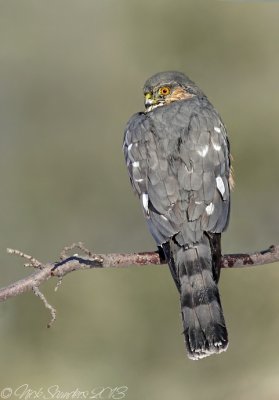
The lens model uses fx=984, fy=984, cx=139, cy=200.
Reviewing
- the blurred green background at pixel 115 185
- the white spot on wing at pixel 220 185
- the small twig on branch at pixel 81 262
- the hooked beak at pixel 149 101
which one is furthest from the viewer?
the blurred green background at pixel 115 185

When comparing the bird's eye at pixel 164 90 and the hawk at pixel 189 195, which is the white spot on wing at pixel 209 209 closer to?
the hawk at pixel 189 195

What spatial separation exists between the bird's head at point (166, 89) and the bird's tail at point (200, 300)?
6.50 ft

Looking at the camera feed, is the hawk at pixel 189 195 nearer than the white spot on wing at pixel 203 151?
Yes

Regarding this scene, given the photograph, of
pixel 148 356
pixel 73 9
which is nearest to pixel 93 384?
pixel 148 356

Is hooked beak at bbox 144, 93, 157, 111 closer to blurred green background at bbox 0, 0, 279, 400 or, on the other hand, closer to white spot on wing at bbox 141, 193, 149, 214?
white spot on wing at bbox 141, 193, 149, 214

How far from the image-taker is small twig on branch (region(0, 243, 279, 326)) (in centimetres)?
640

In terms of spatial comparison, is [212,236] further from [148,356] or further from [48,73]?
[48,73]

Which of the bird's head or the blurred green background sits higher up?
the blurred green background

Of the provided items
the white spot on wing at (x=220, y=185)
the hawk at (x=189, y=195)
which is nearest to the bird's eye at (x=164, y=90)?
the hawk at (x=189, y=195)

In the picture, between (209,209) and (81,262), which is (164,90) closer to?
(209,209)

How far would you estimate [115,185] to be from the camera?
1959 centimetres

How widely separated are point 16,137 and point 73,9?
670cm

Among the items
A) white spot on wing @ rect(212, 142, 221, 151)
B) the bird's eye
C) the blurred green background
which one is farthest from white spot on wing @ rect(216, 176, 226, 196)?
the blurred green background

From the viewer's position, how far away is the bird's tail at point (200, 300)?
22.3 ft
